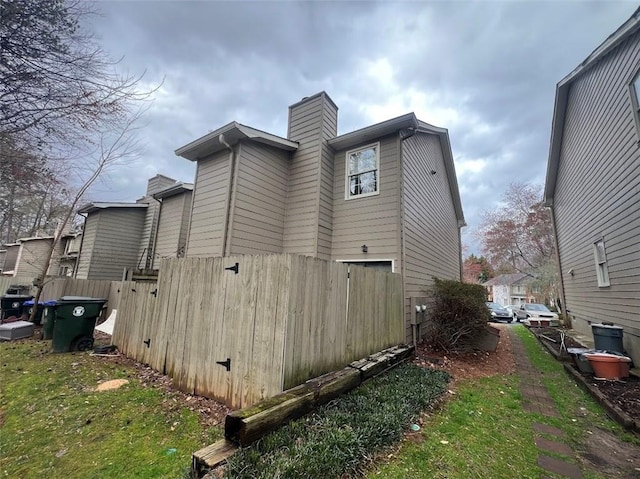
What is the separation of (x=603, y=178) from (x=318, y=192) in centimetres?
779

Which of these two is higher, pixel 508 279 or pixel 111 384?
pixel 508 279

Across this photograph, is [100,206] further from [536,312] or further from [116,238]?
[536,312]

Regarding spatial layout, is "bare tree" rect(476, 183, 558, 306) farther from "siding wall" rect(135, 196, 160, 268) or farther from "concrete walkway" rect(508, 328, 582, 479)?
"siding wall" rect(135, 196, 160, 268)

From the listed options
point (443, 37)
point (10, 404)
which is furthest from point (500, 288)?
point (10, 404)

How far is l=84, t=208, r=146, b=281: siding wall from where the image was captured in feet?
42.5

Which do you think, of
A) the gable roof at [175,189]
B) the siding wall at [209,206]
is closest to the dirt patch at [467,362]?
the siding wall at [209,206]

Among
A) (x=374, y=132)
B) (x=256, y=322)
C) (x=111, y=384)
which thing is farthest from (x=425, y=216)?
(x=111, y=384)

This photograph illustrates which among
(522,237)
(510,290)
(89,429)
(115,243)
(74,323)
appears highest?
(522,237)

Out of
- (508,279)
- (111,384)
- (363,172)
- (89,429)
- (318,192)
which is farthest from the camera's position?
(508,279)

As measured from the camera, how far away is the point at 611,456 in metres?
2.99

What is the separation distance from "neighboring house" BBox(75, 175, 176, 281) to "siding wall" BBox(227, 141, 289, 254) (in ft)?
26.4

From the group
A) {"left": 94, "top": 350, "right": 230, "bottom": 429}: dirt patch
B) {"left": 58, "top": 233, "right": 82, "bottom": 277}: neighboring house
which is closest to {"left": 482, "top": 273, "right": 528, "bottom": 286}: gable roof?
{"left": 94, "top": 350, "right": 230, "bottom": 429}: dirt patch

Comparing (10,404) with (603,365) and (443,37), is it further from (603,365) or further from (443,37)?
(443,37)

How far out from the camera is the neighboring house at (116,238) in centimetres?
1298
